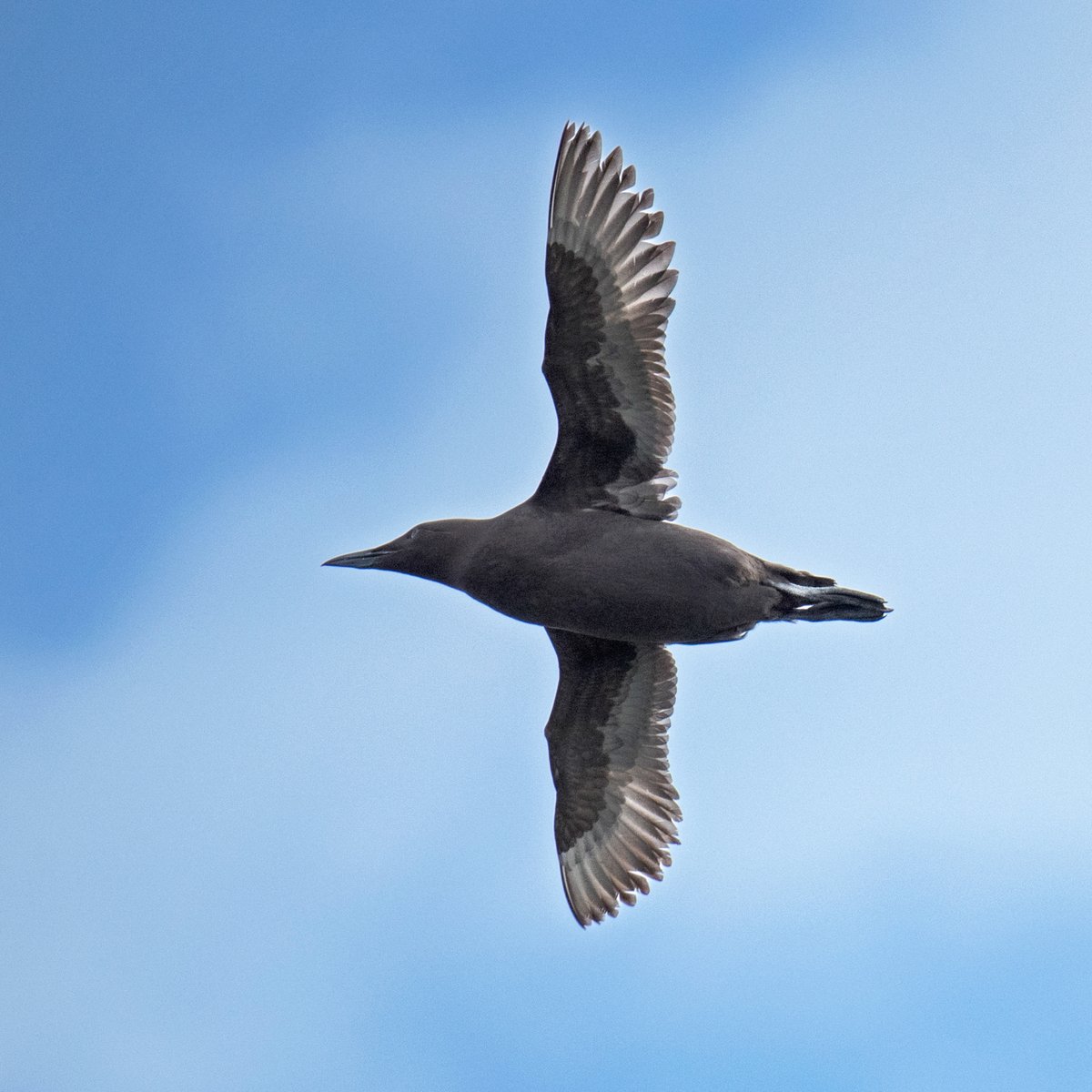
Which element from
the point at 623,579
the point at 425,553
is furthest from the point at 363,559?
the point at 623,579

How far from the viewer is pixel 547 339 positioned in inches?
505

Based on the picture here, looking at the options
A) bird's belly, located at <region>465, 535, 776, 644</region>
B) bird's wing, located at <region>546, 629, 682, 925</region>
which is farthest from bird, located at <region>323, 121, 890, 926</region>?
bird's wing, located at <region>546, 629, 682, 925</region>

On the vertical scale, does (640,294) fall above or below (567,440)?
above

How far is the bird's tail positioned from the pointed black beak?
301cm

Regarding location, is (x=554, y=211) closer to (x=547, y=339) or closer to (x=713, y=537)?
(x=547, y=339)

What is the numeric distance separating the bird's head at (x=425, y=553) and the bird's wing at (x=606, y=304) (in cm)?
117

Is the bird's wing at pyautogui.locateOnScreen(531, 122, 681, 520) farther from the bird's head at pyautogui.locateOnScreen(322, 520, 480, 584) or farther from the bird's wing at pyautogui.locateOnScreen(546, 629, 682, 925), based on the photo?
the bird's wing at pyautogui.locateOnScreen(546, 629, 682, 925)

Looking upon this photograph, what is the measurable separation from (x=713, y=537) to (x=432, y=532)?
2167 millimetres

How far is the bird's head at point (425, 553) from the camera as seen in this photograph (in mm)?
13336

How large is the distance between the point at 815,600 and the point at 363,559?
11.5 ft

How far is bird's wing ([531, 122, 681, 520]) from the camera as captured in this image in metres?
12.8

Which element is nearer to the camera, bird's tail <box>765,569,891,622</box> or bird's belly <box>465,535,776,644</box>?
bird's belly <box>465,535,776,644</box>

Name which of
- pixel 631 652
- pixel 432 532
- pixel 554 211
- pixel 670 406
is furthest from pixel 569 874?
pixel 554 211

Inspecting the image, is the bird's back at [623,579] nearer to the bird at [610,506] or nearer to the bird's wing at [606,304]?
the bird at [610,506]
